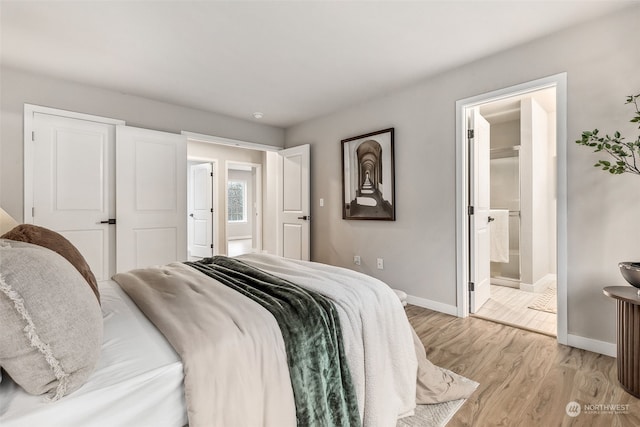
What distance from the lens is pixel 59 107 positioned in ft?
10.1

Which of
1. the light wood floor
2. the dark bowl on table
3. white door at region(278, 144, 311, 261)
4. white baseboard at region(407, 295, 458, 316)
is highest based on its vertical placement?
white door at region(278, 144, 311, 261)

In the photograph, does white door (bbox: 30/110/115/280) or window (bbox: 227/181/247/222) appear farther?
window (bbox: 227/181/247/222)

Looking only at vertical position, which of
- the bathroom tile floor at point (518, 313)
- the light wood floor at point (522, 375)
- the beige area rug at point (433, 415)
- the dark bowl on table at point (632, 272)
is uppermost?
the dark bowl on table at point (632, 272)

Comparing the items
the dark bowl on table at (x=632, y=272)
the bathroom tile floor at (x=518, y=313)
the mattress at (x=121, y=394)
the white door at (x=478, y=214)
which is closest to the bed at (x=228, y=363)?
the mattress at (x=121, y=394)

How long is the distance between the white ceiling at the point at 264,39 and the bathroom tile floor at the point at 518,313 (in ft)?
→ 7.93

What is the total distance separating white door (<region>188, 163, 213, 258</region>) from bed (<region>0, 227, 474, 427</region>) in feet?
14.3

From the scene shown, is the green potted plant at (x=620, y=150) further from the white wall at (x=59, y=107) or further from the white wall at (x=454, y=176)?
the white wall at (x=59, y=107)

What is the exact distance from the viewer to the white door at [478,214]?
2.99 metres

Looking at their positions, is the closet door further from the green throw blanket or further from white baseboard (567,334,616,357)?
white baseboard (567,334,616,357)

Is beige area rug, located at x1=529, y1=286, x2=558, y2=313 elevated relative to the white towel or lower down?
lower down

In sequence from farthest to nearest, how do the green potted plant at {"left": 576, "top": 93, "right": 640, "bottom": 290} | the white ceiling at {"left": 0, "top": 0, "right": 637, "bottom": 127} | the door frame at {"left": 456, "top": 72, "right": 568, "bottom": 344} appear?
the door frame at {"left": 456, "top": 72, "right": 568, "bottom": 344} < the white ceiling at {"left": 0, "top": 0, "right": 637, "bottom": 127} < the green potted plant at {"left": 576, "top": 93, "right": 640, "bottom": 290}

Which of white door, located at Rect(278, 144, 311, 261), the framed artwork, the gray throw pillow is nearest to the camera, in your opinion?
the gray throw pillow

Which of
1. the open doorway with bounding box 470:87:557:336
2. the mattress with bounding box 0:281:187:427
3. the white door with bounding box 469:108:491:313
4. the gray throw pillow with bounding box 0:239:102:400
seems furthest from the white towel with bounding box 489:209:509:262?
the gray throw pillow with bounding box 0:239:102:400

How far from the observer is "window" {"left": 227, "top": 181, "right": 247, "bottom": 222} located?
30.4 feet
